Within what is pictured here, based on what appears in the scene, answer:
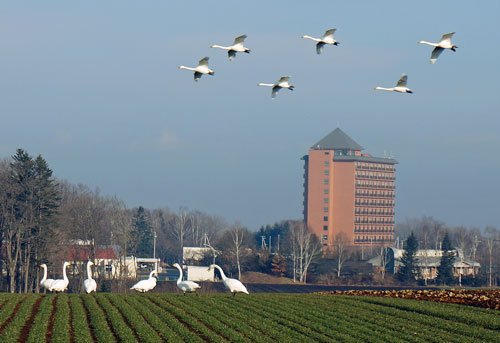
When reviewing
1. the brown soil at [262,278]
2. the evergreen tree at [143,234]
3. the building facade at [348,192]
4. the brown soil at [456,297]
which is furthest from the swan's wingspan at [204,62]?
the building facade at [348,192]

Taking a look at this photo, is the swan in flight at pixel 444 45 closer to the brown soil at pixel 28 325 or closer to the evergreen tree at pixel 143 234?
the brown soil at pixel 28 325

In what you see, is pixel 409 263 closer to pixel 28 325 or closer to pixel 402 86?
pixel 402 86

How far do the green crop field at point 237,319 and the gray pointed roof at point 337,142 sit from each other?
149 meters

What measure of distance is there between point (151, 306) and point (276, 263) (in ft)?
278

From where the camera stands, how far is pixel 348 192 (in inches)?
7298

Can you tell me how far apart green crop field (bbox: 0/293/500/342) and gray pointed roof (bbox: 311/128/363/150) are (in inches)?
5878

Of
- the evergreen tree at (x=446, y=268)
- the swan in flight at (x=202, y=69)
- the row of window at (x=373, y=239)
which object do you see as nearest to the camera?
the swan in flight at (x=202, y=69)

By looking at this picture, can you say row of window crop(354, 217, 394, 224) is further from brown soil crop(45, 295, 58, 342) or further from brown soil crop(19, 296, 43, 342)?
brown soil crop(19, 296, 43, 342)

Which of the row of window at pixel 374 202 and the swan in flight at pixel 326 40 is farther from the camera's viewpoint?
the row of window at pixel 374 202

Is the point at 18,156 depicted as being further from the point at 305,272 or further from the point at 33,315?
the point at 33,315

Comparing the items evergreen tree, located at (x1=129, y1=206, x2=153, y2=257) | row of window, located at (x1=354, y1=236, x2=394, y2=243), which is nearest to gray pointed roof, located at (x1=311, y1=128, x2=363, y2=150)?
row of window, located at (x1=354, y1=236, x2=394, y2=243)

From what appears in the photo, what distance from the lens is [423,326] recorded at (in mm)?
32250

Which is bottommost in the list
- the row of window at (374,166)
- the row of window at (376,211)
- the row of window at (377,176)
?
the row of window at (376,211)

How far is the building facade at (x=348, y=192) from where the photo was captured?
594ft
